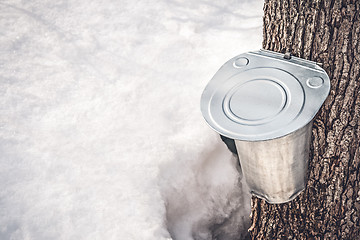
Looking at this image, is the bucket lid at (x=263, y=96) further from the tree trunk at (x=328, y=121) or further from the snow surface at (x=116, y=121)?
the snow surface at (x=116, y=121)

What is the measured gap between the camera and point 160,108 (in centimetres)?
215

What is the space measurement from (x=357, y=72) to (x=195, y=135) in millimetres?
945

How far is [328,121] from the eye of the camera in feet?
4.47

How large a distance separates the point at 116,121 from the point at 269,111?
3.94 feet

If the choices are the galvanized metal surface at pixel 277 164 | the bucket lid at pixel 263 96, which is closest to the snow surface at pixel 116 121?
the galvanized metal surface at pixel 277 164

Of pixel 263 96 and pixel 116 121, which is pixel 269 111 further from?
pixel 116 121

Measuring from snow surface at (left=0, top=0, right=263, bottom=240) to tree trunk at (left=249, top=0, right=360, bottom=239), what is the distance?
43cm

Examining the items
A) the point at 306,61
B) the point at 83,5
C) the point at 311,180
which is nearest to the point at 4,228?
the point at 311,180

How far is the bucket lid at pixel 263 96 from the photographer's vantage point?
41.3 inches

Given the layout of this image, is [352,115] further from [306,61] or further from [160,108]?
[160,108]

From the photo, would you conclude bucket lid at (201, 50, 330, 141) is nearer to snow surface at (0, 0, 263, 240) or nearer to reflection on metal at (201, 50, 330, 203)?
reflection on metal at (201, 50, 330, 203)

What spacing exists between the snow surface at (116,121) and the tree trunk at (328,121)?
1.41 feet

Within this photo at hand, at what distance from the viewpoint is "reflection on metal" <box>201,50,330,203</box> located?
1056 millimetres

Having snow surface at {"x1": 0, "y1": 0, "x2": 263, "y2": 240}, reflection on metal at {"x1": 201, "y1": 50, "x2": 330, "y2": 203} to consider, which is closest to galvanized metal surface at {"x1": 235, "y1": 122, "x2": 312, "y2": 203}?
reflection on metal at {"x1": 201, "y1": 50, "x2": 330, "y2": 203}
